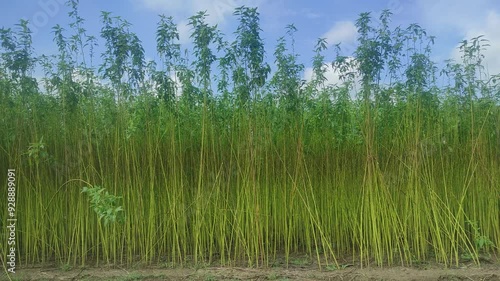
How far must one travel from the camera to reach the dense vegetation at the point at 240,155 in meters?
5.12

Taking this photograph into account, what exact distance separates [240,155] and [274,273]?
1.27 m

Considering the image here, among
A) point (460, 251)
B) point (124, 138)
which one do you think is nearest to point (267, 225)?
point (124, 138)

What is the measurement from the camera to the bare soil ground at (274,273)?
4.86 metres

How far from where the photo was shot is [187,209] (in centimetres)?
516

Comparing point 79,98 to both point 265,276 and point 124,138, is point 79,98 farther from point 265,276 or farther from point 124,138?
point 265,276

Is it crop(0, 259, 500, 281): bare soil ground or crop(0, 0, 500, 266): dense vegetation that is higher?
crop(0, 0, 500, 266): dense vegetation

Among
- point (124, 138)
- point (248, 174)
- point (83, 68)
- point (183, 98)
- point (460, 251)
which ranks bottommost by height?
point (460, 251)

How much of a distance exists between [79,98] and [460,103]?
4.46m

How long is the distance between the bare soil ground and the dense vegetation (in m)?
0.15

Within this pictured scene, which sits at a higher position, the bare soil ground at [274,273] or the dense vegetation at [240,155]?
the dense vegetation at [240,155]

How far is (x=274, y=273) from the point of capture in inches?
191

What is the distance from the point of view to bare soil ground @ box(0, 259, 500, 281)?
15.9 ft

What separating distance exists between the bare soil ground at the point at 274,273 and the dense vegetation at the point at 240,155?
0.15 m

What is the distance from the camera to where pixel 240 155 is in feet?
16.9
